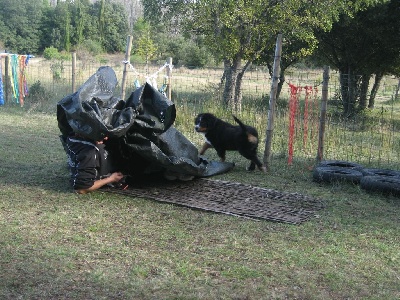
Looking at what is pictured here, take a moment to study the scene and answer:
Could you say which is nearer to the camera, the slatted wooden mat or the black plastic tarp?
the slatted wooden mat

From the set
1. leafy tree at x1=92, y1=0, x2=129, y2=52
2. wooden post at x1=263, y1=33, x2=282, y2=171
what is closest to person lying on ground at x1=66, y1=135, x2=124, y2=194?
wooden post at x1=263, y1=33, x2=282, y2=171

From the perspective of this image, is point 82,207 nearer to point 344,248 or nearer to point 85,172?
point 85,172

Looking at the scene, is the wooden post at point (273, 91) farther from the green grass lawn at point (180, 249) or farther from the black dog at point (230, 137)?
the green grass lawn at point (180, 249)

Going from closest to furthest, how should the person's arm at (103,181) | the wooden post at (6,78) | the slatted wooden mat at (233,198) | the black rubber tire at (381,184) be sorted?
the slatted wooden mat at (233,198) → the person's arm at (103,181) → the black rubber tire at (381,184) → the wooden post at (6,78)

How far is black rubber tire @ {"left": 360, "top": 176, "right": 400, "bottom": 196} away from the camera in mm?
7969

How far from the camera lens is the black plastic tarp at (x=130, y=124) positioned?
7156mm

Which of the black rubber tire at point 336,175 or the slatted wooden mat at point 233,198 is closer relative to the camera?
the slatted wooden mat at point 233,198

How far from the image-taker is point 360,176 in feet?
28.2

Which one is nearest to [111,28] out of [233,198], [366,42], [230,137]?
[366,42]

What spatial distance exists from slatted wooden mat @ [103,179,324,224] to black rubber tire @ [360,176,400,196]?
1077 millimetres

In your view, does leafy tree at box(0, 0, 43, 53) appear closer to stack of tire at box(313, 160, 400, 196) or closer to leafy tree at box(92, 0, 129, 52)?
leafy tree at box(92, 0, 129, 52)

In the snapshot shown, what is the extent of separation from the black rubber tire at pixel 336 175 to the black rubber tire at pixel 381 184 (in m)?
0.24

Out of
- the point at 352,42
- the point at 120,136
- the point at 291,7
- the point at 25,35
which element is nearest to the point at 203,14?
the point at 291,7

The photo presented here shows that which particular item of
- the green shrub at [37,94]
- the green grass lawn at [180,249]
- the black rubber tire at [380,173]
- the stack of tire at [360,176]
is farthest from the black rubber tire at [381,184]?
the green shrub at [37,94]
